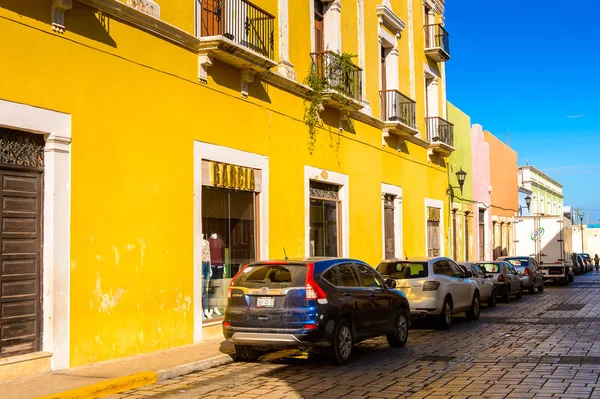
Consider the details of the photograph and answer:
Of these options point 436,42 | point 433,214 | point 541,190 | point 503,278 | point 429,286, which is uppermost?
point 436,42

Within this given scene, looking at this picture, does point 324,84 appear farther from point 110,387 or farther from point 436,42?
point 436,42

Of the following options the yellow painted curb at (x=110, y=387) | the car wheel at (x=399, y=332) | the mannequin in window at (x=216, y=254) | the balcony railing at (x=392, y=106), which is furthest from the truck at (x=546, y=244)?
the yellow painted curb at (x=110, y=387)

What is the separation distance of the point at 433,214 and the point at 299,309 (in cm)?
1884

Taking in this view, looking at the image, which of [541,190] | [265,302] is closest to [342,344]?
[265,302]

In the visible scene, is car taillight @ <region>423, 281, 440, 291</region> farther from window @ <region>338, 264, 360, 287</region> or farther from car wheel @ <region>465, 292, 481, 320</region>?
window @ <region>338, 264, 360, 287</region>

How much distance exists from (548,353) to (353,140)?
10.2m

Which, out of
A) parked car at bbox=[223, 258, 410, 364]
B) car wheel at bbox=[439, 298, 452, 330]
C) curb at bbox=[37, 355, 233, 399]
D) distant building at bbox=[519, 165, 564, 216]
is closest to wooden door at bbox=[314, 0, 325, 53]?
car wheel at bbox=[439, 298, 452, 330]

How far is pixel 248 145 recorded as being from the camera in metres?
15.1

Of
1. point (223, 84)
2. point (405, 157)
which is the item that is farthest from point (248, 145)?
point (405, 157)

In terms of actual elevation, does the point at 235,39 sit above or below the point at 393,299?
above

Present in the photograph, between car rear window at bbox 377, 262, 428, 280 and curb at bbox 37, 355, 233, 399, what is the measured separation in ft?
19.1

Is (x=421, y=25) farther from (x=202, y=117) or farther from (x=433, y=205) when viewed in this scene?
(x=202, y=117)

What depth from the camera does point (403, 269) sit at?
16.1 m

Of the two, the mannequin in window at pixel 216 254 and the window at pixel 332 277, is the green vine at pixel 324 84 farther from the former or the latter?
the window at pixel 332 277
